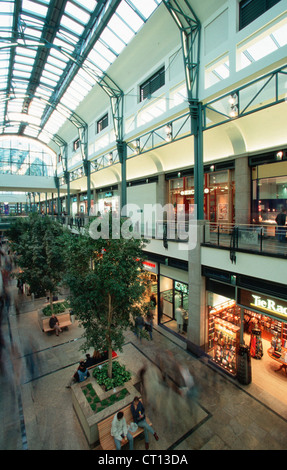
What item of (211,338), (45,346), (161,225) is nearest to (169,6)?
(161,225)

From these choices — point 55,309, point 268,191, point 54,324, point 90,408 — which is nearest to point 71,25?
point 268,191

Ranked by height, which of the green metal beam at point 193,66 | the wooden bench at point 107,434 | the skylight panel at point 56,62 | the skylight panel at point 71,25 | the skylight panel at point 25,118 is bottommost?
the wooden bench at point 107,434

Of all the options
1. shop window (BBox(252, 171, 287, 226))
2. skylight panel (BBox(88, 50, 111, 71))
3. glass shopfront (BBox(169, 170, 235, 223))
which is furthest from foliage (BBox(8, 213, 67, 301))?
skylight panel (BBox(88, 50, 111, 71))

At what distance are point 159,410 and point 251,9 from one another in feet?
50.5

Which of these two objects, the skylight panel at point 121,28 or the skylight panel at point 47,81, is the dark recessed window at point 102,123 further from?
the skylight panel at point 121,28

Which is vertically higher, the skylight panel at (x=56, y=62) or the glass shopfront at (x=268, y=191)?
the skylight panel at (x=56, y=62)

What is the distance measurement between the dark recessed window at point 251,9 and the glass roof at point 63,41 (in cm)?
464

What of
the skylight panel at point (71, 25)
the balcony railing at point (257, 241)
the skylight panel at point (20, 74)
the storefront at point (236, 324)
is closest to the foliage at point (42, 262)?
the storefront at point (236, 324)

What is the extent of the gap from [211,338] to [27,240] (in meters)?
11.4

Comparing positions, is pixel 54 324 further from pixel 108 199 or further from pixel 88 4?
pixel 108 199

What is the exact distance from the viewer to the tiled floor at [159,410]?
643 centimetres

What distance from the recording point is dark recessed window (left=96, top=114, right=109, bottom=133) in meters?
23.1

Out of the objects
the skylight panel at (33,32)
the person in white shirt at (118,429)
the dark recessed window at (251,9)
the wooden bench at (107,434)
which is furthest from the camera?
the skylight panel at (33,32)

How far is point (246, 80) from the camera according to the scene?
991 centimetres
